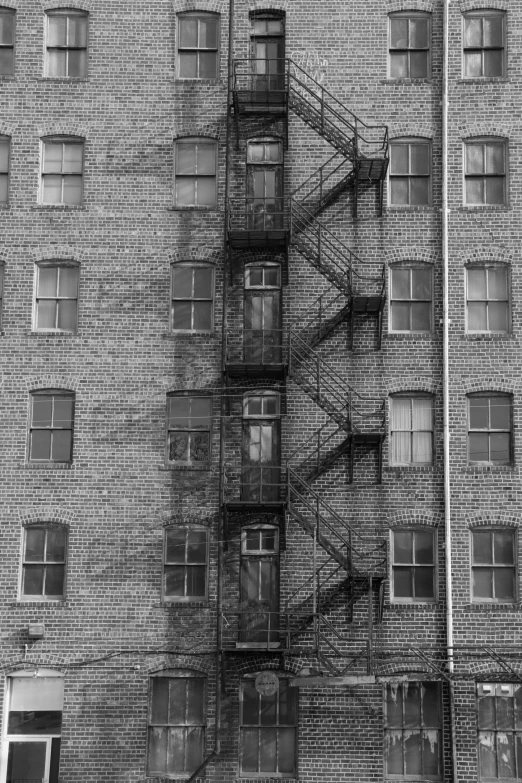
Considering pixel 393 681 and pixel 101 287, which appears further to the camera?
pixel 101 287

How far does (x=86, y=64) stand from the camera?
35.9 metres

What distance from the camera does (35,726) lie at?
3231cm

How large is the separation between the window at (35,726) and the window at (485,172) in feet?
51.3

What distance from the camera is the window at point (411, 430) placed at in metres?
33.6

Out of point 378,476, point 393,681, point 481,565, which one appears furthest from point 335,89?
point 393,681

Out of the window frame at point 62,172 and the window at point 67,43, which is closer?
the window frame at point 62,172

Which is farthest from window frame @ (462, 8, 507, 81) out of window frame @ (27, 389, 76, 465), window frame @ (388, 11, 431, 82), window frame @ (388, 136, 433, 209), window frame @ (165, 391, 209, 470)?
window frame @ (27, 389, 76, 465)

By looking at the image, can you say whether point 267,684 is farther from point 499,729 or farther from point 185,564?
point 499,729

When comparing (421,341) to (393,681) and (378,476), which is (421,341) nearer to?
(378,476)

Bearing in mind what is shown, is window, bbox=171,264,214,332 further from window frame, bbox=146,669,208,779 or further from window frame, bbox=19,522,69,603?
window frame, bbox=146,669,208,779

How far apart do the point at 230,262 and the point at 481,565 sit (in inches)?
377

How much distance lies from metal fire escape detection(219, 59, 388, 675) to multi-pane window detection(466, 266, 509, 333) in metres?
2.27

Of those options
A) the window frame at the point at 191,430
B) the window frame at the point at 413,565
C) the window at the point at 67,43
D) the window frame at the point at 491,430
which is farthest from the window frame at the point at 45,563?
the window at the point at 67,43

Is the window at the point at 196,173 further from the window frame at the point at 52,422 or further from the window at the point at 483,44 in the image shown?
the window at the point at 483,44
